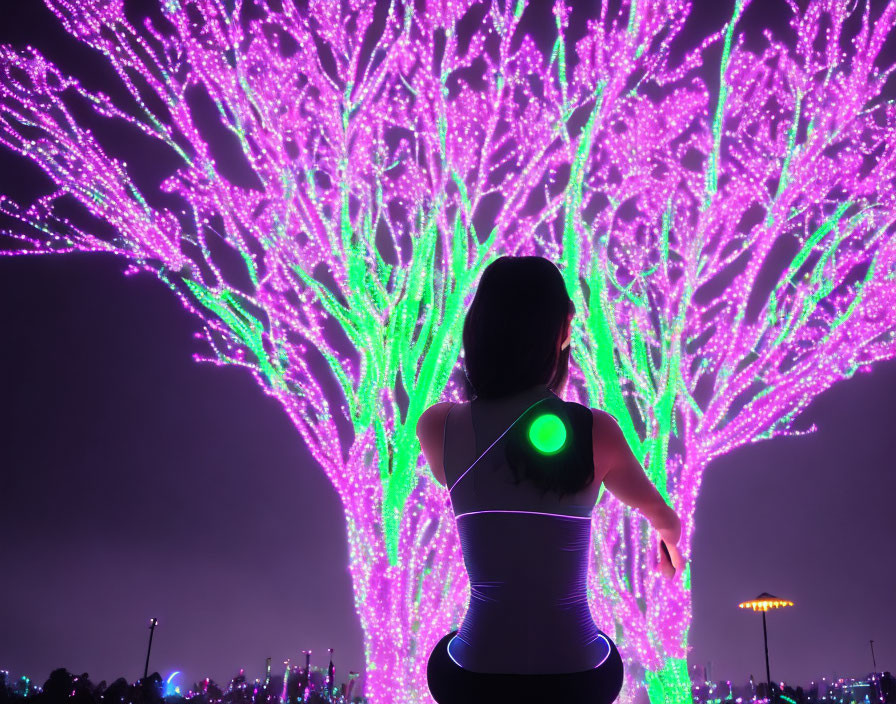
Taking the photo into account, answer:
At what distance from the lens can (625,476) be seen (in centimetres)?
119

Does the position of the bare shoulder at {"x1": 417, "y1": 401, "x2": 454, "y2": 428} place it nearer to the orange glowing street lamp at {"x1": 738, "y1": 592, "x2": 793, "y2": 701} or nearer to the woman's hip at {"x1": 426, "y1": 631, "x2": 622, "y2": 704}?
the woman's hip at {"x1": 426, "y1": 631, "x2": 622, "y2": 704}

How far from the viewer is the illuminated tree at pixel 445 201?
5719 millimetres

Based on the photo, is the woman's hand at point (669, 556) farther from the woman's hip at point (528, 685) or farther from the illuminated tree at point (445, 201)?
the illuminated tree at point (445, 201)

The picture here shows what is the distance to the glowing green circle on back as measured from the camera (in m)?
1.14

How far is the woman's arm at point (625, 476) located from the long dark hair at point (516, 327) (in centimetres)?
13

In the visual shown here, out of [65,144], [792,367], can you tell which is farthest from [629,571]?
[65,144]

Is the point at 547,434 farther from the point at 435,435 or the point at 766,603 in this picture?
the point at 766,603

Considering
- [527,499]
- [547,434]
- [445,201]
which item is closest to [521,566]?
[527,499]

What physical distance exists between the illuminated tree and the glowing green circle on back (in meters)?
4.62

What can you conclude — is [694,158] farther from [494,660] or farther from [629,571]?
[494,660]

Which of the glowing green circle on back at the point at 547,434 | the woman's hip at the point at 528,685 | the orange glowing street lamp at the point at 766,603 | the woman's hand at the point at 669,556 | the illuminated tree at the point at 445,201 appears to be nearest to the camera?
the woman's hip at the point at 528,685

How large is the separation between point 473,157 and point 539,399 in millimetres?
5077

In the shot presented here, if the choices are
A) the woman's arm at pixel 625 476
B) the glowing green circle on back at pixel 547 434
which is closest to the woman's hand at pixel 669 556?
the woman's arm at pixel 625 476

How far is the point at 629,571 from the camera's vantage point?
7.01 m
